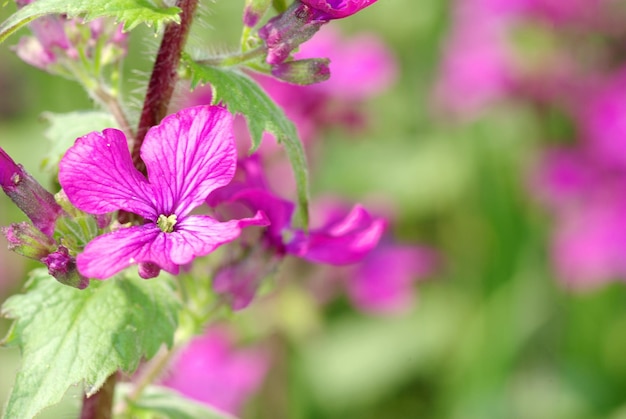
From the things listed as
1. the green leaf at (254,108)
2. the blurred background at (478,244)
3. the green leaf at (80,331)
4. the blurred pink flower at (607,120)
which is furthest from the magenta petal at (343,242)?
the blurred pink flower at (607,120)

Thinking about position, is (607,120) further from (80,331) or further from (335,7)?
(80,331)

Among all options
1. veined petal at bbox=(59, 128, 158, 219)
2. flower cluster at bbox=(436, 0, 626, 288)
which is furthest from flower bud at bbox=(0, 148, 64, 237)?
flower cluster at bbox=(436, 0, 626, 288)

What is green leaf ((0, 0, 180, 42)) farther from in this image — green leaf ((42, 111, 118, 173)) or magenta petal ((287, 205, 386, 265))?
magenta petal ((287, 205, 386, 265))

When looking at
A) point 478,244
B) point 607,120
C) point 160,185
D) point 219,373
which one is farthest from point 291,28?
point 478,244

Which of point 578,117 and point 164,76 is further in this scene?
point 578,117

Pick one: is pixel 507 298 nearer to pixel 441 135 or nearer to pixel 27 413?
pixel 441 135

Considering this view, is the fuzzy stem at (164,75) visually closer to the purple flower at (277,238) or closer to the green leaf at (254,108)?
the green leaf at (254,108)

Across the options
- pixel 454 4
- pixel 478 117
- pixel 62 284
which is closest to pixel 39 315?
pixel 62 284
